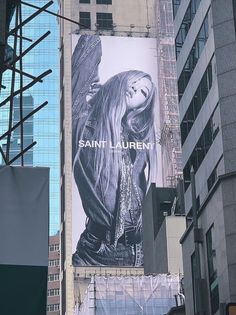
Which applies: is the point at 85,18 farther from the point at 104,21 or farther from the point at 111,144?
the point at 111,144

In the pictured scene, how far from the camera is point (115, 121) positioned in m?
128

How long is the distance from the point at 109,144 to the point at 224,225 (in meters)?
97.1

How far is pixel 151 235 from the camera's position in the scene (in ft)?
249

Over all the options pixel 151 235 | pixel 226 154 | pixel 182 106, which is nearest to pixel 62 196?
pixel 151 235

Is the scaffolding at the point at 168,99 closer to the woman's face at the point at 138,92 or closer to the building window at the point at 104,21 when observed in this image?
the woman's face at the point at 138,92

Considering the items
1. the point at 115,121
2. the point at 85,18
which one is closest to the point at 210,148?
the point at 115,121

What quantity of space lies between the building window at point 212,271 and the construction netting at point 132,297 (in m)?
44.4

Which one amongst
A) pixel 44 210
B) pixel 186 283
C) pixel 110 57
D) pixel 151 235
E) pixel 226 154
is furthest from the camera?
pixel 110 57

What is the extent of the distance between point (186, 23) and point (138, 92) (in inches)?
3621

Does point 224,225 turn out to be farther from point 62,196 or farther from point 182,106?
point 62,196

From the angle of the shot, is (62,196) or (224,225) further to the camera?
(62,196)

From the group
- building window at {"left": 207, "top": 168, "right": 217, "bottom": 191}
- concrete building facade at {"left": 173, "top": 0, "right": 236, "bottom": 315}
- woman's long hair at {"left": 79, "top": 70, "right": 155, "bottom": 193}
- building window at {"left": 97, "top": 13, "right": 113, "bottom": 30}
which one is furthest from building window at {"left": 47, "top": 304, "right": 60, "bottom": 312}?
building window at {"left": 207, "top": 168, "right": 217, "bottom": 191}

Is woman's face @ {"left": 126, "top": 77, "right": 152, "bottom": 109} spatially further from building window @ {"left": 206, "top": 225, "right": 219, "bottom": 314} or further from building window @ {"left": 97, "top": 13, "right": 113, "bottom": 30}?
building window @ {"left": 206, "top": 225, "right": 219, "bottom": 314}

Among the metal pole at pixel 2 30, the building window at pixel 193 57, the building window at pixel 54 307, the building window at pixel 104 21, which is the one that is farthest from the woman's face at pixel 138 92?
the metal pole at pixel 2 30
